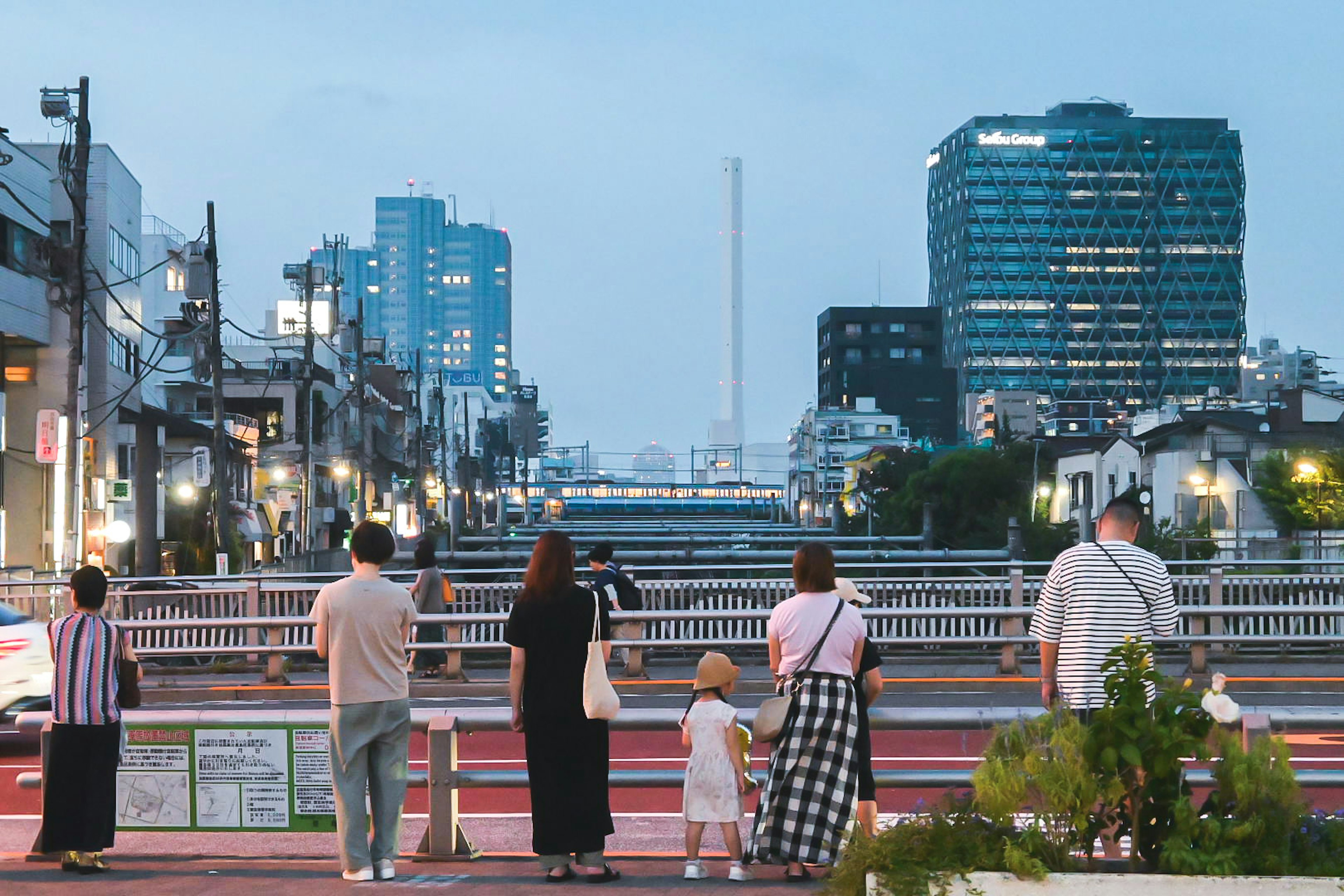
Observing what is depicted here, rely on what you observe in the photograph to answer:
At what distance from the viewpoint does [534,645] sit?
7785mm

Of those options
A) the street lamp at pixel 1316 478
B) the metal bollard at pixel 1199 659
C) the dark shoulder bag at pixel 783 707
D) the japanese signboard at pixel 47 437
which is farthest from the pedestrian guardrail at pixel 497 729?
the street lamp at pixel 1316 478

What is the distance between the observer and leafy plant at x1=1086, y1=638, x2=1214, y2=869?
569 centimetres

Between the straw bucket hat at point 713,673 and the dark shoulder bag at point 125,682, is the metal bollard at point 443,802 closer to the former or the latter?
the straw bucket hat at point 713,673

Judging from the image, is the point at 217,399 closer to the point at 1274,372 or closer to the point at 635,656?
the point at 635,656

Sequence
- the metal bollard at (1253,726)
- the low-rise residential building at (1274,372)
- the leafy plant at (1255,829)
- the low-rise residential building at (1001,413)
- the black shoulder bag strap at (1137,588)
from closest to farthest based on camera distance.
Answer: the leafy plant at (1255,829), the metal bollard at (1253,726), the black shoulder bag strap at (1137,588), the low-rise residential building at (1274,372), the low-rise residential building at (1001,413)

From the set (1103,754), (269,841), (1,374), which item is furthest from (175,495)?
(1103,754)

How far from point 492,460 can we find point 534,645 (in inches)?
6105

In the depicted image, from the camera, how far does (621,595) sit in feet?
54.7

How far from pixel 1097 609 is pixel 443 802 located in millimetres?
3666

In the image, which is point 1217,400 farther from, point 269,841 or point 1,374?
point 269,841

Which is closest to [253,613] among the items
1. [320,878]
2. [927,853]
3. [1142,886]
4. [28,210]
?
[320,878]

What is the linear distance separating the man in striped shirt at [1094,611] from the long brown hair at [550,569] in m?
2.51

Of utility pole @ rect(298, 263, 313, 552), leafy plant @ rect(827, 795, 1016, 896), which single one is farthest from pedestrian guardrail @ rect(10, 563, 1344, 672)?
utility pole @ rect(298, 263, 313, 552)

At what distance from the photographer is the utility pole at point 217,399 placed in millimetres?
38719
